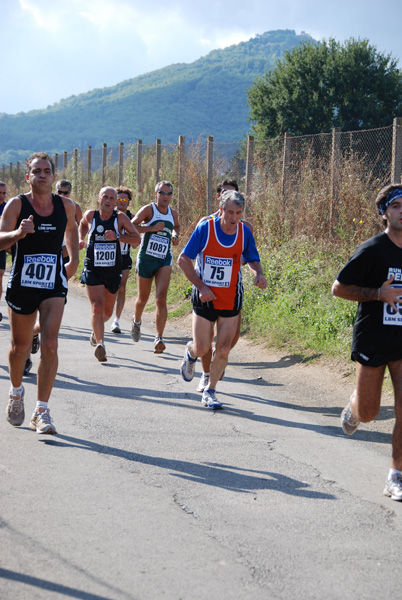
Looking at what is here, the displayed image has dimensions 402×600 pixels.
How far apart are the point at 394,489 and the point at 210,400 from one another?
2.83 m

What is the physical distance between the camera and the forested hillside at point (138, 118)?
161 m

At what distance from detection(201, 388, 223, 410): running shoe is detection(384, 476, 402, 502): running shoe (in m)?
2.67

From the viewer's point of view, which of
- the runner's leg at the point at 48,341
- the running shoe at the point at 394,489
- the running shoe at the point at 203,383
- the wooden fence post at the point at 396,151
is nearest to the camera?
the running shoe at the point at 394,489

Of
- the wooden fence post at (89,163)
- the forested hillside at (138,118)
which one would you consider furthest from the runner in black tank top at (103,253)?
the forested hillside at (138,118)

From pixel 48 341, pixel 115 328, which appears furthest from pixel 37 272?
pixel 115 328

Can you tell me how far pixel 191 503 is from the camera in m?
4.88

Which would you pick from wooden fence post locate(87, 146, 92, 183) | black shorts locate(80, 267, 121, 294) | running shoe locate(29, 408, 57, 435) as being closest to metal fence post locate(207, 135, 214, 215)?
black shorts locate(80, 267, 121, 294)

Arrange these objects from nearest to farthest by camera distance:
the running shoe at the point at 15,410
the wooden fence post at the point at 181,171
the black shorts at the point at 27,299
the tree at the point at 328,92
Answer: the black shorts at the point at 27,299 < the running shoe at the point at 15,410 < the wooden fence post at the point at 181,171 < the tree at the point at 328,92

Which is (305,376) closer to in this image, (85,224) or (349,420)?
(85,224)

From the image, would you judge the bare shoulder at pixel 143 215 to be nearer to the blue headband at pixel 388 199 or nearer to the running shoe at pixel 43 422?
the running shoe at pixel 43 422

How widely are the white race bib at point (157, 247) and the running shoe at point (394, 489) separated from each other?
6.23 meters

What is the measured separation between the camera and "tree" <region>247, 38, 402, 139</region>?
4359 centimetres

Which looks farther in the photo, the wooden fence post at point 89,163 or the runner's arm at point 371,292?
the wooden fence post at point 89,163

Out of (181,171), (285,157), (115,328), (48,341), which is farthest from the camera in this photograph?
(181,171)
